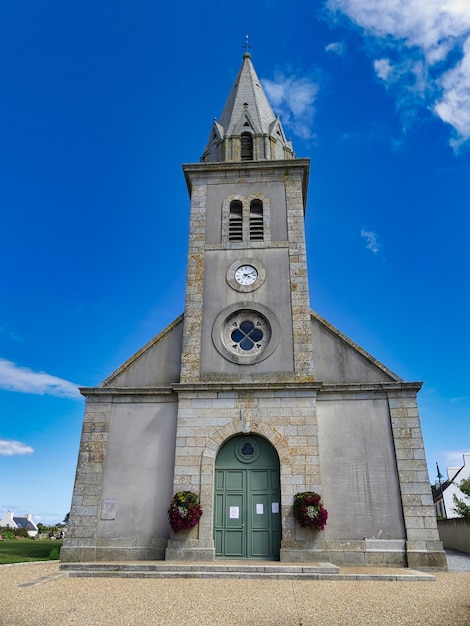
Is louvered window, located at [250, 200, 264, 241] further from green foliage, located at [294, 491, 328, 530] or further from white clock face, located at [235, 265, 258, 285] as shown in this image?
green foliage, located at [294, 491, 328, 530]

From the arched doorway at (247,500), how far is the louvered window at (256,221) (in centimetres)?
690

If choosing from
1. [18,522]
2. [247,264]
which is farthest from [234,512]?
[18,522]

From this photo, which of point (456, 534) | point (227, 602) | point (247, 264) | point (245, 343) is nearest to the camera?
point (227, 602)

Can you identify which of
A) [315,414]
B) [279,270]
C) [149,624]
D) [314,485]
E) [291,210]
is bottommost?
[149,624]

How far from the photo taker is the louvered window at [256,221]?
16.0 m

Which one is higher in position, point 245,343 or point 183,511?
point 245,343

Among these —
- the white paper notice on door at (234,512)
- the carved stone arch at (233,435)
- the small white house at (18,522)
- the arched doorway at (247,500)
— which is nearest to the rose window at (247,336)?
the carved stone arch at (233,435)

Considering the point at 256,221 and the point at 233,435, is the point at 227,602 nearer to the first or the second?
the point at 233,435

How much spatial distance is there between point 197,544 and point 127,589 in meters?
3.73

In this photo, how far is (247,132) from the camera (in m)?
18.5

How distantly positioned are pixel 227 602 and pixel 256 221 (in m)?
12.0

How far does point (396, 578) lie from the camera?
935cm

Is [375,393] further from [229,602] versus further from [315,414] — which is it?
[229,602]

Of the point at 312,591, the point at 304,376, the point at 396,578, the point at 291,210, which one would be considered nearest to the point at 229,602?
the point at 312,591
